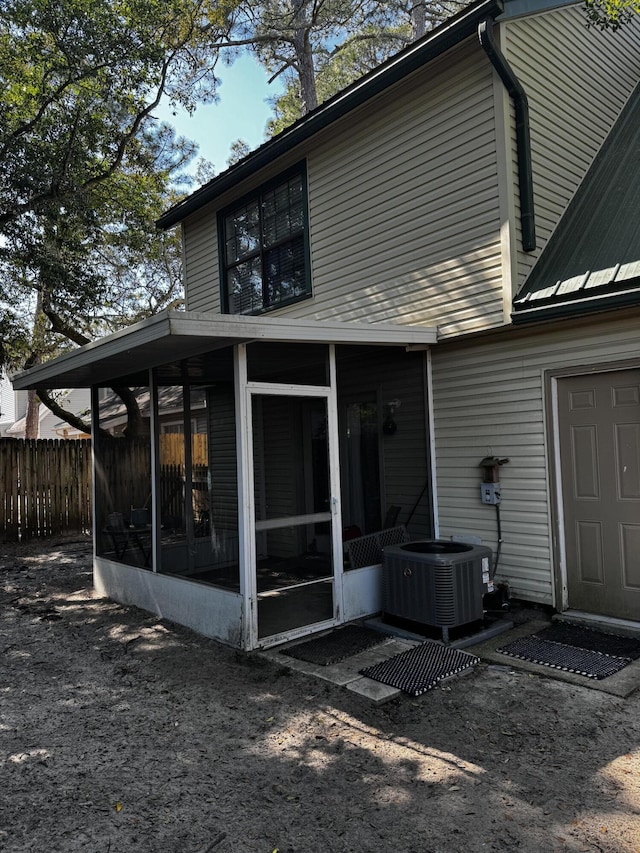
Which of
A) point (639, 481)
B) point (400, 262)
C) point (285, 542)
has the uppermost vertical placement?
point (400, 262)

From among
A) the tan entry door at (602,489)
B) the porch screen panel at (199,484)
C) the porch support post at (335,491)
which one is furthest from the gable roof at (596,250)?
the porch screen panel at (199,484)

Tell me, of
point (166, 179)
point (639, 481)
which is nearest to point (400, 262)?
point (639, 481)

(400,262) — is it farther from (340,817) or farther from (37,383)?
(340,817)

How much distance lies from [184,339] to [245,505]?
1.33 m

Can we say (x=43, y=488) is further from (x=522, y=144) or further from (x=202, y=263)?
(x=522, y=144)

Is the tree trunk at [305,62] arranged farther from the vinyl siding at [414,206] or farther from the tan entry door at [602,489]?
the tan entry door at [602,489]

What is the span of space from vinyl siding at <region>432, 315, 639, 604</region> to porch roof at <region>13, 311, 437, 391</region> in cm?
57

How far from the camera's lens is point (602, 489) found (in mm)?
4891

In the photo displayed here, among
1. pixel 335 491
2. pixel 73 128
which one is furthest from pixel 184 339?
pixel 73 128

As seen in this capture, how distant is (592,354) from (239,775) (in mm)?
4020

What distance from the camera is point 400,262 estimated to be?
6.18m

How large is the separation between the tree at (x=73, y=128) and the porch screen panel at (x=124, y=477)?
4.54m

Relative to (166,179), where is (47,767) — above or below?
below

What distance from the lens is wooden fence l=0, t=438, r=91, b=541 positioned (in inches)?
406
